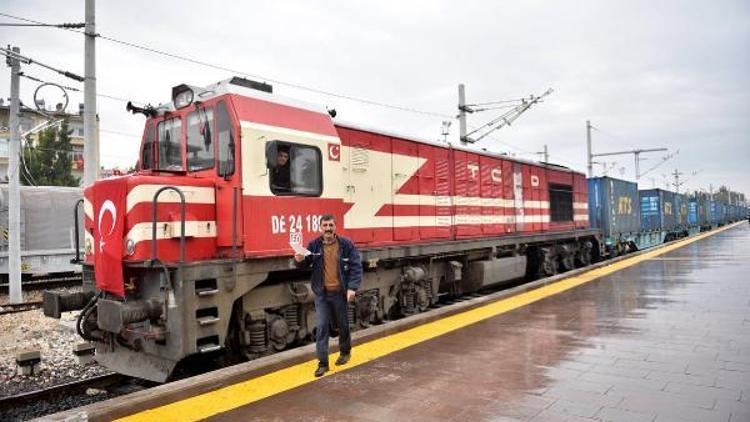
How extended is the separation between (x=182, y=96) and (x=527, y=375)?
5.57m

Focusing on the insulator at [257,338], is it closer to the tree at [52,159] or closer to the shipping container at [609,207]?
the shipping container at [609,207]

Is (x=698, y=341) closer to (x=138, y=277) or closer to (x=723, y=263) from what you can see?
(x=138, y=277)

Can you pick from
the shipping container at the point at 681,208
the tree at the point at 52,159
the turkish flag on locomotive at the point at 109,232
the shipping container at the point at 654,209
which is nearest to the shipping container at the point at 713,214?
the shipping container at the point at 681,208

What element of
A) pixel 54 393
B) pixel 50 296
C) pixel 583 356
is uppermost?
pixel 50 296

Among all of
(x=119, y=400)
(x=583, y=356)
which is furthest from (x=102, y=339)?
(x=583, y=356)

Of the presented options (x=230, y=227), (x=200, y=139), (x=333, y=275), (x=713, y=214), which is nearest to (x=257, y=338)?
(x=230, y=227)

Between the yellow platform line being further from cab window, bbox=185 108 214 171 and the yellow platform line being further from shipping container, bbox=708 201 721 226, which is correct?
shipping container, bbox=708 201 721 226

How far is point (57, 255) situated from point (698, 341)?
1779 centimetres

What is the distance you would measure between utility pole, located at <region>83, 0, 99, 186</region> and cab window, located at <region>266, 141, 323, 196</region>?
5641 millimetres

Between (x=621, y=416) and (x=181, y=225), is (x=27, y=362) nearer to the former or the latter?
(x=181, y=225)

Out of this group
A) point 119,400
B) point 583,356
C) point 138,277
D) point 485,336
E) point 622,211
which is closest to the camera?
point 119,400

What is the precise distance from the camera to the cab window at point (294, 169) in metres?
6.60

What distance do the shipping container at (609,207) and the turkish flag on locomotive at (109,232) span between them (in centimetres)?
1886

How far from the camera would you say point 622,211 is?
918 inches
